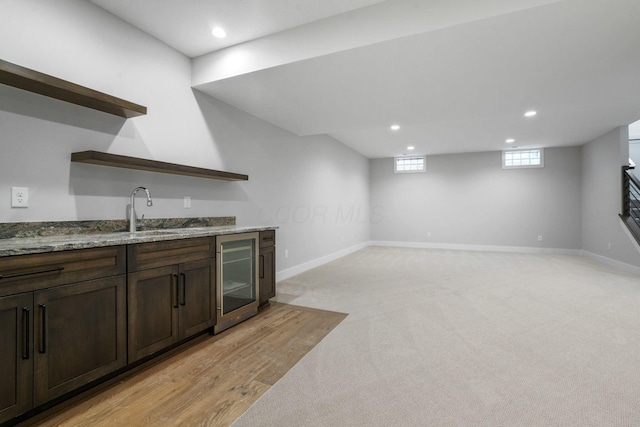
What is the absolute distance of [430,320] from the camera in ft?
9.72

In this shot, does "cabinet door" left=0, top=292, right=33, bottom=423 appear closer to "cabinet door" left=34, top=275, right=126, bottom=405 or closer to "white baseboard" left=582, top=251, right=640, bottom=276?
"cabinet door" left=34, top=275, right=126, bottom=405

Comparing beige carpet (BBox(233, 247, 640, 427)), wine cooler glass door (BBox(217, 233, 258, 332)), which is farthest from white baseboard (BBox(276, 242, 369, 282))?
wine cooler glass door (BBox(217, 233, 258, 332))

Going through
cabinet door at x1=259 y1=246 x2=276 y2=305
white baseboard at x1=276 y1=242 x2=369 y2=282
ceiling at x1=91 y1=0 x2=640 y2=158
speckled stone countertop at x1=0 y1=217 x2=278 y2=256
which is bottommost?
white baseboard at x1=276 y1=242 x2=369 y2=282

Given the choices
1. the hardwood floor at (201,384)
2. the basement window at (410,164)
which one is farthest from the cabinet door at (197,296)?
the basement window at (410,164)

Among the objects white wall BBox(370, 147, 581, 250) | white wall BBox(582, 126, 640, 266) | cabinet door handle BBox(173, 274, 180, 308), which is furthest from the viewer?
white wall BBox(370, 147, 581, 250)

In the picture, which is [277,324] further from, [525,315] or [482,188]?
[482,188]

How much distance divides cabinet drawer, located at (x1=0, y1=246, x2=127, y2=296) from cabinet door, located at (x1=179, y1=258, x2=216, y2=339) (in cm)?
52

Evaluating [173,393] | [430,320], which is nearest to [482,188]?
[430,320]

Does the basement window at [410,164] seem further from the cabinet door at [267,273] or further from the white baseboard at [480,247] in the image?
the cabinet door at [267,273]

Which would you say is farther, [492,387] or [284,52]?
[284,52]

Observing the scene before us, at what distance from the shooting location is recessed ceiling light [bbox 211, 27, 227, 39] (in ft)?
8.75

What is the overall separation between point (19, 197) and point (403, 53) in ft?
9.80

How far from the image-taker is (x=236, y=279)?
9.85 feet

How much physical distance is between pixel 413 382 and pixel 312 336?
3.17ft
